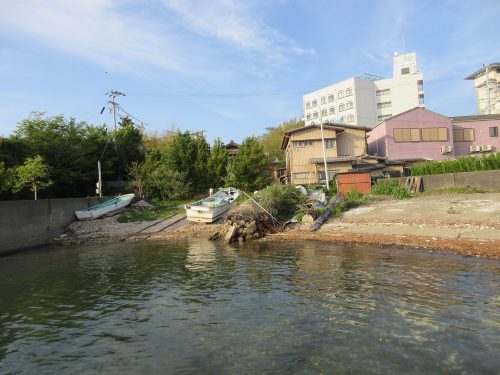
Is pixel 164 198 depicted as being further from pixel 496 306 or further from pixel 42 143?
pixel 496 306

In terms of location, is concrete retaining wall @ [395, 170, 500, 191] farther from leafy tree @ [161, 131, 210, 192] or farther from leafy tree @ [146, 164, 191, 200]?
leafy tree @ [161, 131, 210, 192]

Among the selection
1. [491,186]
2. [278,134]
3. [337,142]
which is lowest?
[491,186]

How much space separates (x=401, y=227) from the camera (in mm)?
17922

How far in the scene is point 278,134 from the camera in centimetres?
7031

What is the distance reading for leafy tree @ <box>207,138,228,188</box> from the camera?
39.9 meters

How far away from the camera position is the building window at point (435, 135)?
133 feet

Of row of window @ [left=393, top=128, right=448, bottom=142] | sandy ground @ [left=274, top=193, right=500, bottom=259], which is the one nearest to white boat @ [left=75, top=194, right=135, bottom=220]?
sandy ground @ [left=274, top=193, right=500, bottom=259]

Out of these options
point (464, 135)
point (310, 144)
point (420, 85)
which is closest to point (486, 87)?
point (420, 85)

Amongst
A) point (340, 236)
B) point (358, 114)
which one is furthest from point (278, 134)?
point (340, 236)

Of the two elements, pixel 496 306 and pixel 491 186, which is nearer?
pixel 496 306

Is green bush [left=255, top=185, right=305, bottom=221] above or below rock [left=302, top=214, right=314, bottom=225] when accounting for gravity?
above

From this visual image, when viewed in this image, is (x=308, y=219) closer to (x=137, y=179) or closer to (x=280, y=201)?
(x=280, y=201)

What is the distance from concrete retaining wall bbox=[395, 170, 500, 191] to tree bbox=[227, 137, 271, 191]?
1570cm

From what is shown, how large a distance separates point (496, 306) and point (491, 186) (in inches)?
756
